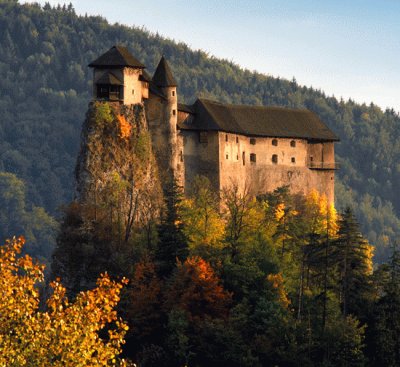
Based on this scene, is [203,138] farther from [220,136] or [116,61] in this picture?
[116,61]

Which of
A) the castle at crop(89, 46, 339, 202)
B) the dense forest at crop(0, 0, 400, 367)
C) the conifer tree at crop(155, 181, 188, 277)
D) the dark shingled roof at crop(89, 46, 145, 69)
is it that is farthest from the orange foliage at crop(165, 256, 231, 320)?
the dark shingled roof at crop(89, 46, 145, 69)

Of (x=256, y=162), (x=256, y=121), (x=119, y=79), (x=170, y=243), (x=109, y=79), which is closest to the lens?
(x=170, y=243)

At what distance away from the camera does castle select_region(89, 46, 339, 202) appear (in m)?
103

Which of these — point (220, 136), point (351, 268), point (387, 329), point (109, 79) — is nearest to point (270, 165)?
point (220, 136)

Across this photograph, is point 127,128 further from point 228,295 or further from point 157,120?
point 228,295

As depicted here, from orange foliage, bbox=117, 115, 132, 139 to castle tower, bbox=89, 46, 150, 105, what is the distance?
1.39 metres

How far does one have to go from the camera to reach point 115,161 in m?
101

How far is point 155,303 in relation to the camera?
300 ft

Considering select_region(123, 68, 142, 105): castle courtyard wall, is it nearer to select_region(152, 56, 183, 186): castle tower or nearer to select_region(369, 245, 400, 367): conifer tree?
select_region(152, 56, 183, 186): castle tower

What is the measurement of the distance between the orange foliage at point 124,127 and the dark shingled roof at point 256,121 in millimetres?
6607

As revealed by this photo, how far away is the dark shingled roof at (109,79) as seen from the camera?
100875mm

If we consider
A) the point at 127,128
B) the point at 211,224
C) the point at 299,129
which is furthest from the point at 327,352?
the point at 299,129

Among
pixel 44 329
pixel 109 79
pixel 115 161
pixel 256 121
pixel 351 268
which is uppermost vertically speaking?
pixel 109 79

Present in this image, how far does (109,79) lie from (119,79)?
41.8 inches
